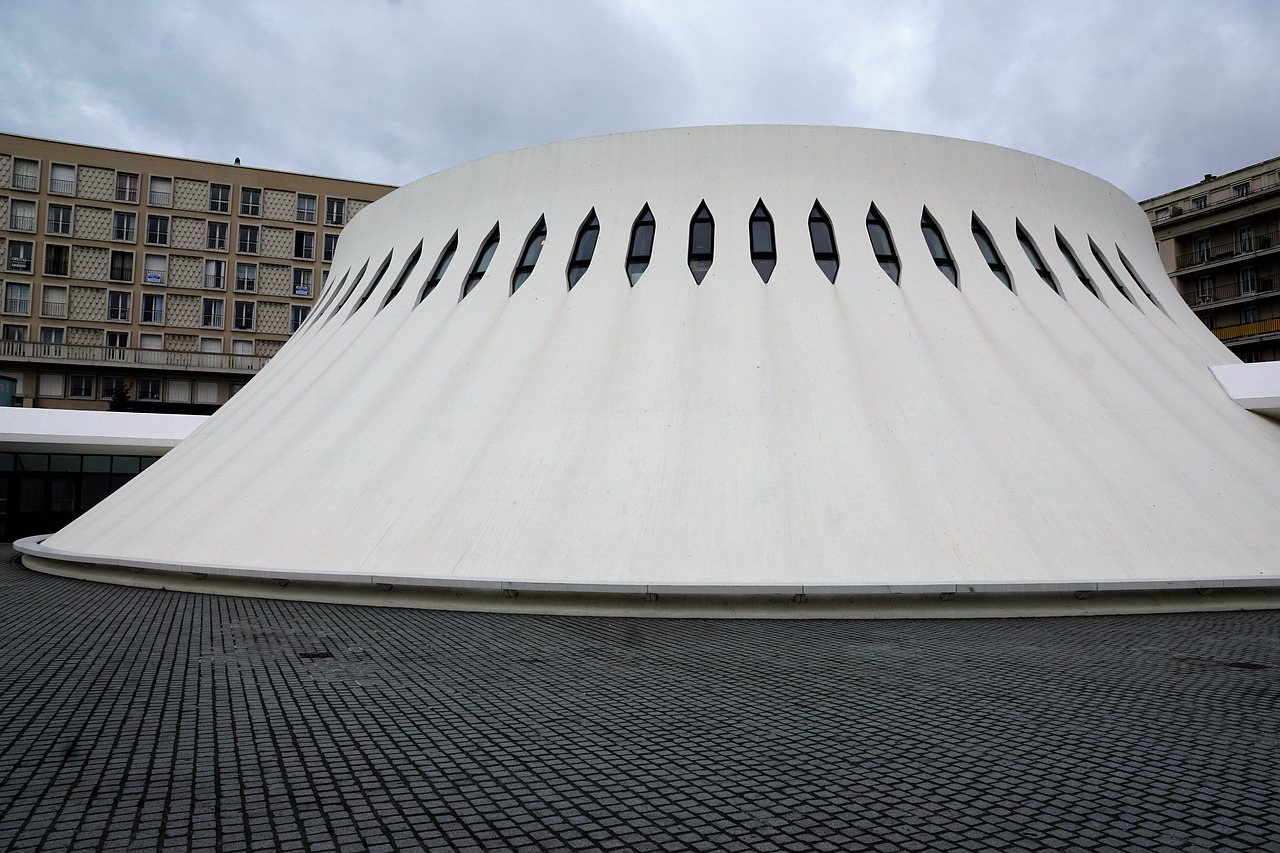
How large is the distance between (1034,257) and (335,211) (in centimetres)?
3847

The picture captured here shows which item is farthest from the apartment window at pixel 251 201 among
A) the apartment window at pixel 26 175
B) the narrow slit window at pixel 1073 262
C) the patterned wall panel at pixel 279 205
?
the narrow slit window at pixel 1073 262

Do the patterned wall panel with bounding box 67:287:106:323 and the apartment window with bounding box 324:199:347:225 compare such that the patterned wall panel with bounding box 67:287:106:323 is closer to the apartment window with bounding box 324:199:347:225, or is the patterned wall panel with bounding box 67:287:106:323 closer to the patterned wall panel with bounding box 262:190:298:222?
the patterned wall panel with bounding box 262:190:298:222

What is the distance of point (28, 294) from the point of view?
41125mm

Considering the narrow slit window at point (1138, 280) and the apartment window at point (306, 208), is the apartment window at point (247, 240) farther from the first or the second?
the narrow slit window at point (1138, 280)

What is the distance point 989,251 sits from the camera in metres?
16.3

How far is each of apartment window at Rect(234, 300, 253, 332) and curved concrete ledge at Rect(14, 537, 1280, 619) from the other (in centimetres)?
3646

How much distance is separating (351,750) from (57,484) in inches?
969

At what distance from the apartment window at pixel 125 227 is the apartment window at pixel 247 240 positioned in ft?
15.6

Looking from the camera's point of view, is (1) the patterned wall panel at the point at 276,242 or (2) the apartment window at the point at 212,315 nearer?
(2) the apartment window at the point at 212,315

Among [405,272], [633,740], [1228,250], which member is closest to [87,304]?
[405,272]

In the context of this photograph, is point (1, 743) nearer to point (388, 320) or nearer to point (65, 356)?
point (388, 320)

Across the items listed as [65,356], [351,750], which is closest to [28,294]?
[65,356]

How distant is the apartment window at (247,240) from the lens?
43.8 m

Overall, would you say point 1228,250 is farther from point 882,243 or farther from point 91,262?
point 91,262
